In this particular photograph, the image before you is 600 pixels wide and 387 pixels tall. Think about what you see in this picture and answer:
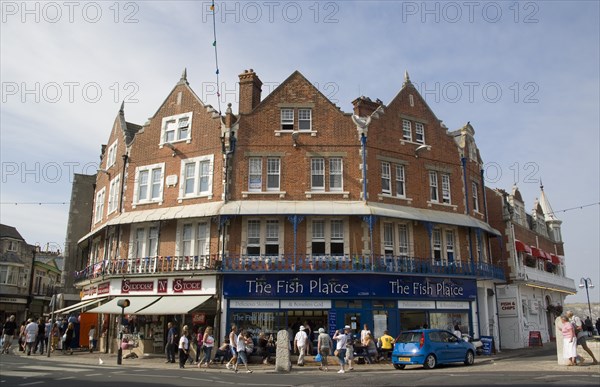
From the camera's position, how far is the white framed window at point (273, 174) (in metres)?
26.6

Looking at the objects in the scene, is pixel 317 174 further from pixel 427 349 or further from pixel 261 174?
pixel 427 349

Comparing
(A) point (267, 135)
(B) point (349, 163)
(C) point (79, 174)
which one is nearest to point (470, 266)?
(B) point (349, 163)

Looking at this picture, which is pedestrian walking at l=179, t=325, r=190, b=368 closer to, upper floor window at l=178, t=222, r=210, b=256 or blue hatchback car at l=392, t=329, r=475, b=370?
upper floor window at l=178, t=222, r=210, b=256

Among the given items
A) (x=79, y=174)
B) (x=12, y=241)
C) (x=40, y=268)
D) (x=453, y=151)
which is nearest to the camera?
(x=453, y=151)

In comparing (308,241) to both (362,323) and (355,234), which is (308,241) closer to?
(355,234)

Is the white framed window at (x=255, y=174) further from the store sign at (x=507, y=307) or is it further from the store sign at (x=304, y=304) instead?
the store sign at (x=507, y=307)

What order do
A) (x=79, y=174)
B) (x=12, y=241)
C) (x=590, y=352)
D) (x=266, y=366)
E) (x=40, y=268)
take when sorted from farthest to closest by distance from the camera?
1. (x=40, y=268)
2. (x=12, y=241)
3. (x=79, y=174)
4. (x=266, y=366)
5. (x=590, y=352)

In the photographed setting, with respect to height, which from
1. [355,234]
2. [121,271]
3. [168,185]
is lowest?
[121,271]

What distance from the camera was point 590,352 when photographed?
667 inches

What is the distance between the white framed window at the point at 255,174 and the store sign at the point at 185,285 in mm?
5447

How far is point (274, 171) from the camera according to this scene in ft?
87.6

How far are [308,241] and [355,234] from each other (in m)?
2.43

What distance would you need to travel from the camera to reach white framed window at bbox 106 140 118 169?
32.7 m

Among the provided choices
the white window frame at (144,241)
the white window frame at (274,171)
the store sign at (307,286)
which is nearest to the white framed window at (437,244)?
the store sign at (307,286)
